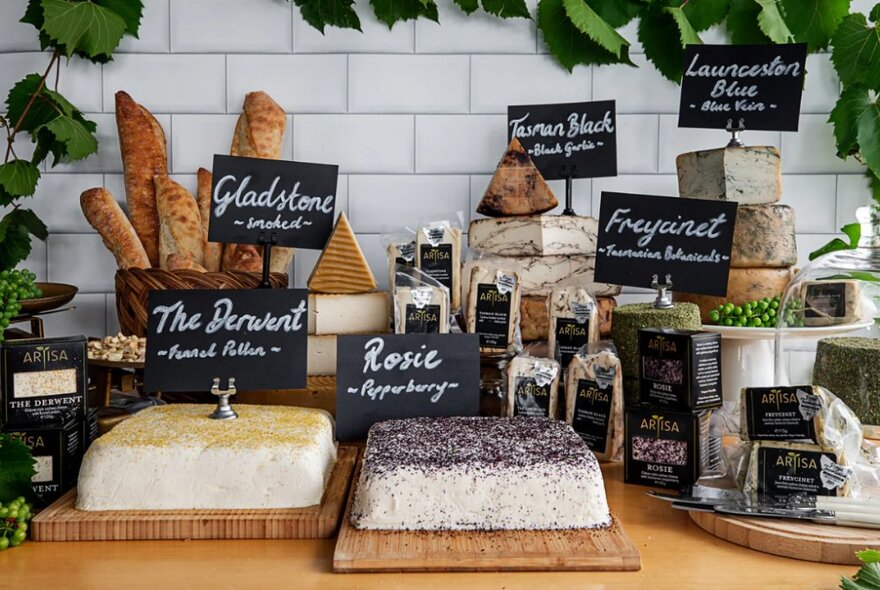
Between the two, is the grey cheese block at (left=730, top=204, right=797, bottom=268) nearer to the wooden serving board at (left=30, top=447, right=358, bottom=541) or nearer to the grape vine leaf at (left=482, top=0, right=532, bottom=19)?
the grape vine leaf at (left=482, top=0, right=532, bottom=19)

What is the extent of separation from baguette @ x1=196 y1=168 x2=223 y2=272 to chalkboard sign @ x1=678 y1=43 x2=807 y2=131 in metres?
1.31

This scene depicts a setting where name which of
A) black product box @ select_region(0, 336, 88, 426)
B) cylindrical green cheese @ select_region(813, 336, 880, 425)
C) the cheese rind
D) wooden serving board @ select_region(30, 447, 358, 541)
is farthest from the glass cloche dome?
black product box @ select_region(0, 336, 88, 426)

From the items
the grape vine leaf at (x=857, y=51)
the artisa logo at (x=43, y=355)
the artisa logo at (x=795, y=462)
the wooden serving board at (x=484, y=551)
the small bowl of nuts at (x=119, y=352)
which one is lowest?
the wooden serving board at (x=484, y=551)

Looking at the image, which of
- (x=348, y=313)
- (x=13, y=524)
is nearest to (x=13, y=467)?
(x=13, y=524)

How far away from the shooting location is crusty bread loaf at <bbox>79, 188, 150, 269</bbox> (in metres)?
2.14

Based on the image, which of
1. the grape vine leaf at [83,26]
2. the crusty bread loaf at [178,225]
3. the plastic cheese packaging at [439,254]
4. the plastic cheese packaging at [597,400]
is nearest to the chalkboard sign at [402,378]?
the plastic cheese packaging at [597,400]

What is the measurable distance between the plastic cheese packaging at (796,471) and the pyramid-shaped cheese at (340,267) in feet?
2.99

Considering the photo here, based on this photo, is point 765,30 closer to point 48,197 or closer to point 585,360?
point 585,360

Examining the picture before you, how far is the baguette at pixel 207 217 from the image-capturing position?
2207 millimetres

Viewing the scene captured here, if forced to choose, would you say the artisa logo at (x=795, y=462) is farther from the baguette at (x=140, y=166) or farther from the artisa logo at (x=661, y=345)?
the baguette at (x=140, y=166)

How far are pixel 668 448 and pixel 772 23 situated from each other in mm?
1511

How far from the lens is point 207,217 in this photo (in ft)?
7.45

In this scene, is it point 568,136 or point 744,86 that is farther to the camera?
point 568,136

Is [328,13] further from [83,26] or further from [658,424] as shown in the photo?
[658,424]
